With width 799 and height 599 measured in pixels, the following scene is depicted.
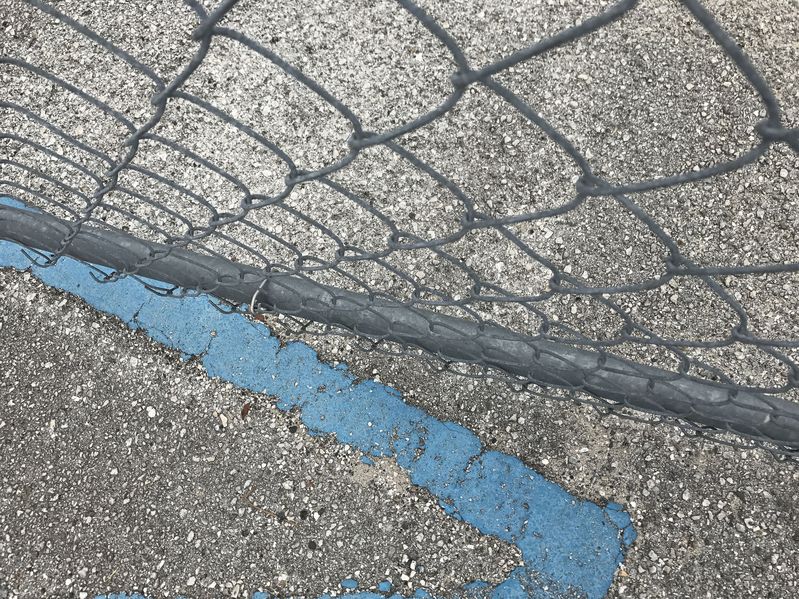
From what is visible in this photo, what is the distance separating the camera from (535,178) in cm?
273

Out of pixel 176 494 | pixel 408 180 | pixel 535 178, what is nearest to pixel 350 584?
pixel 176 494

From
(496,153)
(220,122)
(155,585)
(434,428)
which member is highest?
(496,153)

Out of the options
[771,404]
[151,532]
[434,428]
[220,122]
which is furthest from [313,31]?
[771,404]

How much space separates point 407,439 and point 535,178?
3.90 feet

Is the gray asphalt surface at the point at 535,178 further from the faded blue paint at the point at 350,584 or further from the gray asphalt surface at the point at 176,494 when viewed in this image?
the faded blue paint at the point at 350,584

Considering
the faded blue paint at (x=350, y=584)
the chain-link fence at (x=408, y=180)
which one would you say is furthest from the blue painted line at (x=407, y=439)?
the chain-link fence at (x=408, y=180)

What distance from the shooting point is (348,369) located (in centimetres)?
262

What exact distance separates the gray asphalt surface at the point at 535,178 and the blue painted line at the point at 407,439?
2.9 inches

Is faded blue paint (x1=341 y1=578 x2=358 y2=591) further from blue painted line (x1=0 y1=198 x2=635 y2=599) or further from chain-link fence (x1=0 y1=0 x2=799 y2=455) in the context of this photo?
chain-link fence (x1=0 y1=0 x2=799 y2=455)

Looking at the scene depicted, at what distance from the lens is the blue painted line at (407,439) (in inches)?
91.7

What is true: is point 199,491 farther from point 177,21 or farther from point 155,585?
point 177,21

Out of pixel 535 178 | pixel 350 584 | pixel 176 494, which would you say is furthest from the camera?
pixel 535 178

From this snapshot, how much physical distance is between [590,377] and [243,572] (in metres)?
1.51

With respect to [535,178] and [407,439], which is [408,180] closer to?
[535,178]
